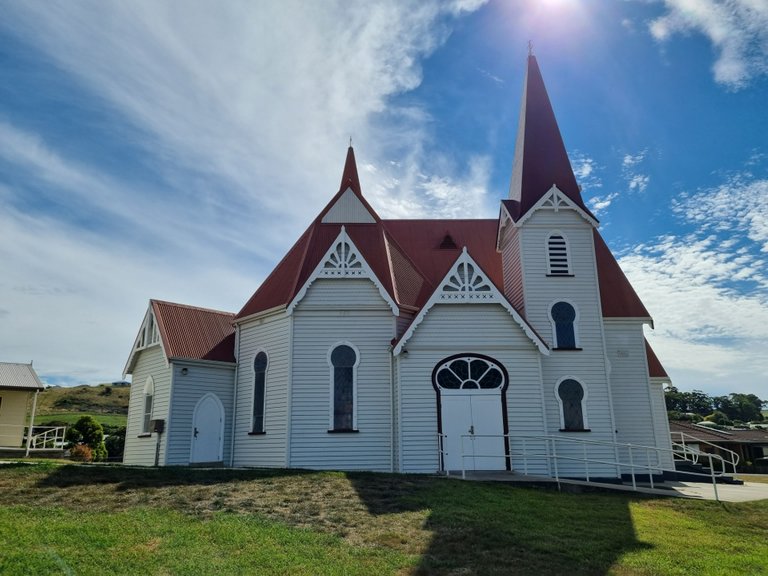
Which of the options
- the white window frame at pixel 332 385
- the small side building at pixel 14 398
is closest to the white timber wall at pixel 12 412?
the small side building at pixel 14 398

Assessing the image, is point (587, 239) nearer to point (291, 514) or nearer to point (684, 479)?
point (684, 479)

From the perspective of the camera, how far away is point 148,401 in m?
23.4

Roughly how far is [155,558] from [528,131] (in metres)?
22.4

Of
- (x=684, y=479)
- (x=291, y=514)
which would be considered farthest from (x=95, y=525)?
(x=684, y=479)

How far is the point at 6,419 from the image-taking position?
34.4 meters

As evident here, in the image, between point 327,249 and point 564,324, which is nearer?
point 564,324

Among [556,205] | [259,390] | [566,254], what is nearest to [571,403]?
[566,254]

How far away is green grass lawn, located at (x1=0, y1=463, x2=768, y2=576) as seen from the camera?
907 centimetres

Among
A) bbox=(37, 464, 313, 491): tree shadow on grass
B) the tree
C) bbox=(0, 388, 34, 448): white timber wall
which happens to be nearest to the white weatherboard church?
bbox=(37, 464, 313, 491): tree shadow on grass

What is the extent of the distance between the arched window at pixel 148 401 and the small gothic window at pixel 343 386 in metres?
7.74

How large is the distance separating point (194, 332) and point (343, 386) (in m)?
7.12

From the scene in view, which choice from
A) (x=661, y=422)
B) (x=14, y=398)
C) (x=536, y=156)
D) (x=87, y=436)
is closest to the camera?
(x=661, y=422)

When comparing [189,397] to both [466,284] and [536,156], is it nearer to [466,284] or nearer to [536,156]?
[466,284]

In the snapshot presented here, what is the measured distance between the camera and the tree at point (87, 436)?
3341 centimetres
